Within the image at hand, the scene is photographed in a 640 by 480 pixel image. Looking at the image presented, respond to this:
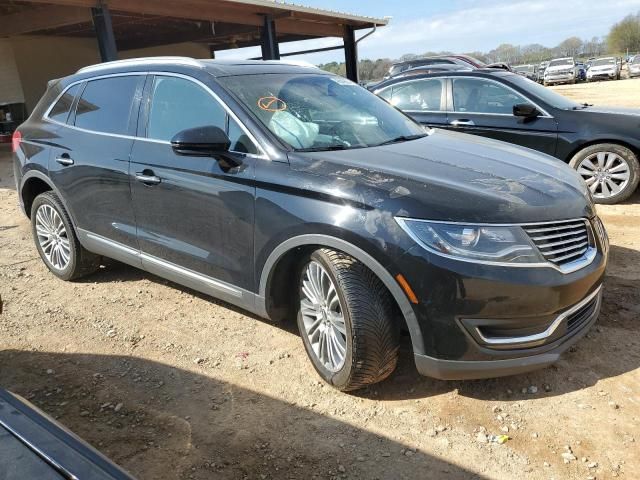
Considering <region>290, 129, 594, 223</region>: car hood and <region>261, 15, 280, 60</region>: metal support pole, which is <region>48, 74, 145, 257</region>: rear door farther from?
<region>261, 15, 280, 60</region>: metal support pole

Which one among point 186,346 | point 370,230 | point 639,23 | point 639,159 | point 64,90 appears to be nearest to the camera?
point 370,230

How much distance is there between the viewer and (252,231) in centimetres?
316

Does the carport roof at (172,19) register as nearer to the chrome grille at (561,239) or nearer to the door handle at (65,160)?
the door handle at (65,160)

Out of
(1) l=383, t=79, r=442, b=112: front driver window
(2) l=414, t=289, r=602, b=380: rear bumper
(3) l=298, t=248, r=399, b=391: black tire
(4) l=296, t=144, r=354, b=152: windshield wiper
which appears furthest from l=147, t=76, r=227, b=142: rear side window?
(1) l=383, t=79, r=442, b=112: front driver window

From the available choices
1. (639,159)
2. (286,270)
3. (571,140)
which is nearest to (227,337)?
(286,270)

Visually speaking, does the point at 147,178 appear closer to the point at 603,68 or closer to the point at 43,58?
the point at 43,58

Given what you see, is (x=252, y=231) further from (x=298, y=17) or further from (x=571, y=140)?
(x=298, y=17)

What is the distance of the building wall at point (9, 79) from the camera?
15336 mm

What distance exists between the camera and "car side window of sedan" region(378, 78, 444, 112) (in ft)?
23.2

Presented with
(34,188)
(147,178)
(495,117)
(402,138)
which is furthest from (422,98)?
(34,188)

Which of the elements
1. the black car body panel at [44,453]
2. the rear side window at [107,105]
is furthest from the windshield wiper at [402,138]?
the black car body panel at [44,453]

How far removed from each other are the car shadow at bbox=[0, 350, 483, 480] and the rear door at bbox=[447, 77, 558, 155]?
4.83m

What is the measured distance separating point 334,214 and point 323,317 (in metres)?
0.64

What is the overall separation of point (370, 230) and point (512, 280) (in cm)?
70
